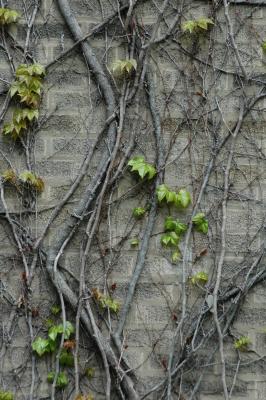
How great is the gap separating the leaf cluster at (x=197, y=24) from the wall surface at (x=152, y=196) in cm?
4

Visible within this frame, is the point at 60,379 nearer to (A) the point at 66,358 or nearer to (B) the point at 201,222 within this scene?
(A) the point at 66,358

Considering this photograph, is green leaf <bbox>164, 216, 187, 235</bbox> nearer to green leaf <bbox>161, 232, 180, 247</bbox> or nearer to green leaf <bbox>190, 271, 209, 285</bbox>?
green leaf <bbox>161, 232, 180, 247</bbox>

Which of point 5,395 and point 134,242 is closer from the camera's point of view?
point 5,395

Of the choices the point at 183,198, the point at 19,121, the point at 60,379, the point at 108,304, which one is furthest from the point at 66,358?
the point at 19,121

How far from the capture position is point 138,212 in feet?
12.0

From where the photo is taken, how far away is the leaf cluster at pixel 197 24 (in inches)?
146

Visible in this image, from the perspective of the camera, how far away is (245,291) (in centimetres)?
363

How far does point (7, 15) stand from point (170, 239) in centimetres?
156

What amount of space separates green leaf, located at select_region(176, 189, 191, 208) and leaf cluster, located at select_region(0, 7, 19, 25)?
53.6 inches

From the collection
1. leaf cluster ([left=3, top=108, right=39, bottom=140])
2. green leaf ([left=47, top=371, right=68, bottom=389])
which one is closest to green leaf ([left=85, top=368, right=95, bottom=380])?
green leaf ([left=47, top=371, right=68, bottom=389])

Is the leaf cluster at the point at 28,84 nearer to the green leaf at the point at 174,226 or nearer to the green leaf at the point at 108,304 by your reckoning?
the green leaf at the point at 174,226

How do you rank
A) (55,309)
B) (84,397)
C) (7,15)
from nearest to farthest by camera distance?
(84,397) < (55,309) < (7,15)

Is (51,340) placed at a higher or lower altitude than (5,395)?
higher

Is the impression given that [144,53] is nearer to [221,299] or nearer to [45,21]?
[45,21]
